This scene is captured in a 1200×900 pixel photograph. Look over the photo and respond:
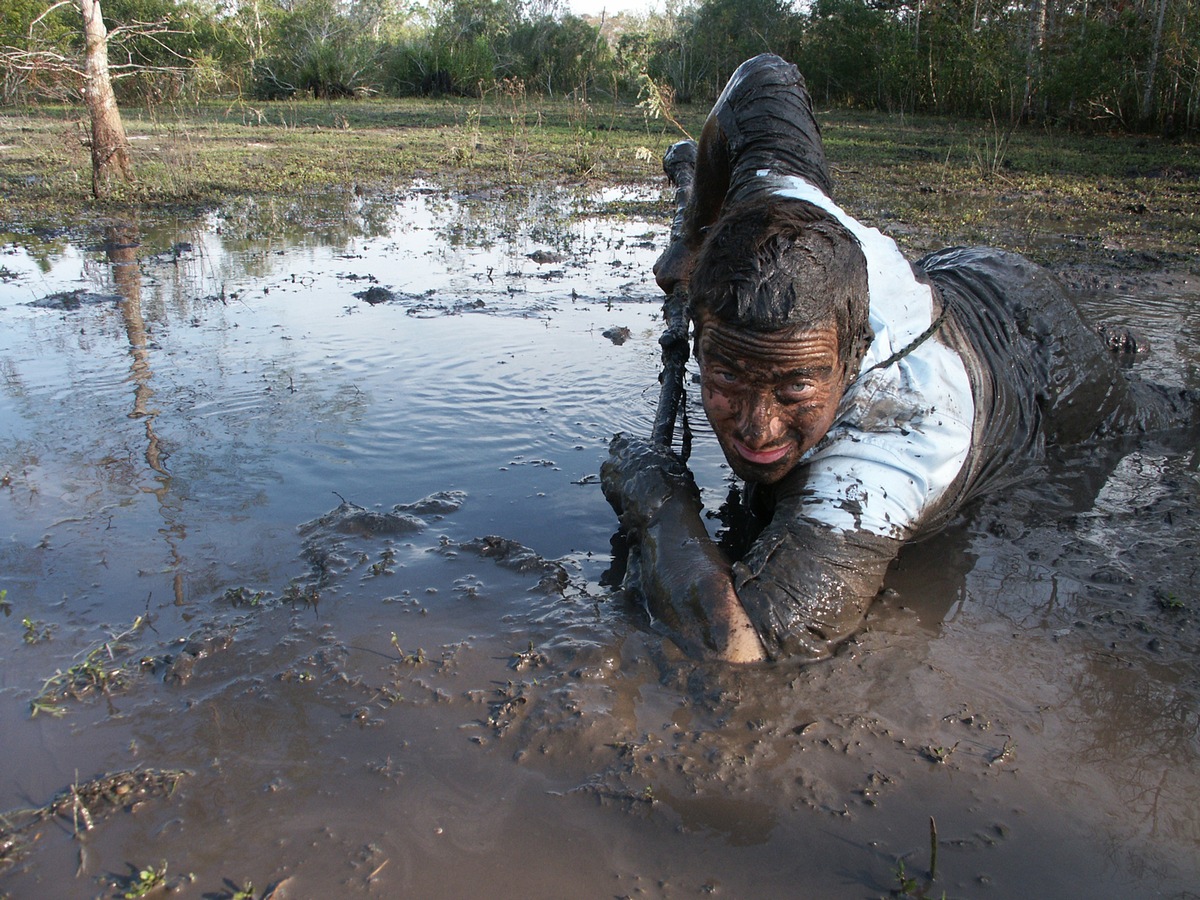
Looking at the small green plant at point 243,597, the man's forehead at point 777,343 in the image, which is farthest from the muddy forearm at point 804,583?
the small green plant at point 243,597

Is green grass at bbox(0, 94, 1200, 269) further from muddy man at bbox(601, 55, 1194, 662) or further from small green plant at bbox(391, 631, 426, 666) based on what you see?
small green plant at bbox(391, 631, 426, 666)

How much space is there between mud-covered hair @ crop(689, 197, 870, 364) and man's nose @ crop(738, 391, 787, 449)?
20cm

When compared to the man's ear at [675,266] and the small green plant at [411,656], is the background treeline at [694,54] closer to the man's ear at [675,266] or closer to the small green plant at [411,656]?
the man's ear at [675,266]

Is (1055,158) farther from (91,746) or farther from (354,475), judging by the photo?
(91,746)

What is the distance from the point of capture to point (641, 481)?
9.20 feet

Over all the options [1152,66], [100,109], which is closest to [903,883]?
[100,109]

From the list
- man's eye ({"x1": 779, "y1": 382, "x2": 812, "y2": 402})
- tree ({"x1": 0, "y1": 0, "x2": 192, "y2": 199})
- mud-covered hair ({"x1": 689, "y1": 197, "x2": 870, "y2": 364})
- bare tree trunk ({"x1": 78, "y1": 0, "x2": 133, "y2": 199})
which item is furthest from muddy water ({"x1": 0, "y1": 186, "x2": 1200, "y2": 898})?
bare tree trunk ({"x1": 78, "y1": 0, "x2": 133, "y2": 199})

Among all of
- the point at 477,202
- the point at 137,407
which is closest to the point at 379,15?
the point at 477,202

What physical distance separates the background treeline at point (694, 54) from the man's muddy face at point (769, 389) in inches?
255

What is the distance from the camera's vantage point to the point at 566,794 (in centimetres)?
195

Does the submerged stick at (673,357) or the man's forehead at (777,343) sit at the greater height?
the man's forehead at (777,343)

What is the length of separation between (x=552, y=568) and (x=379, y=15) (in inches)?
1432

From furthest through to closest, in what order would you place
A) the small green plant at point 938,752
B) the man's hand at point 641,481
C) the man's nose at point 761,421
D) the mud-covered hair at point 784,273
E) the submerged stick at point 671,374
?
the submerged stick at point 671,374
the man's hand at point 641,481
the man's nose at point 761,421
the mud-covered hair at point 784,273
the small green plant at point 938,752

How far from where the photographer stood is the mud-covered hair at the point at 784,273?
7.19ft
